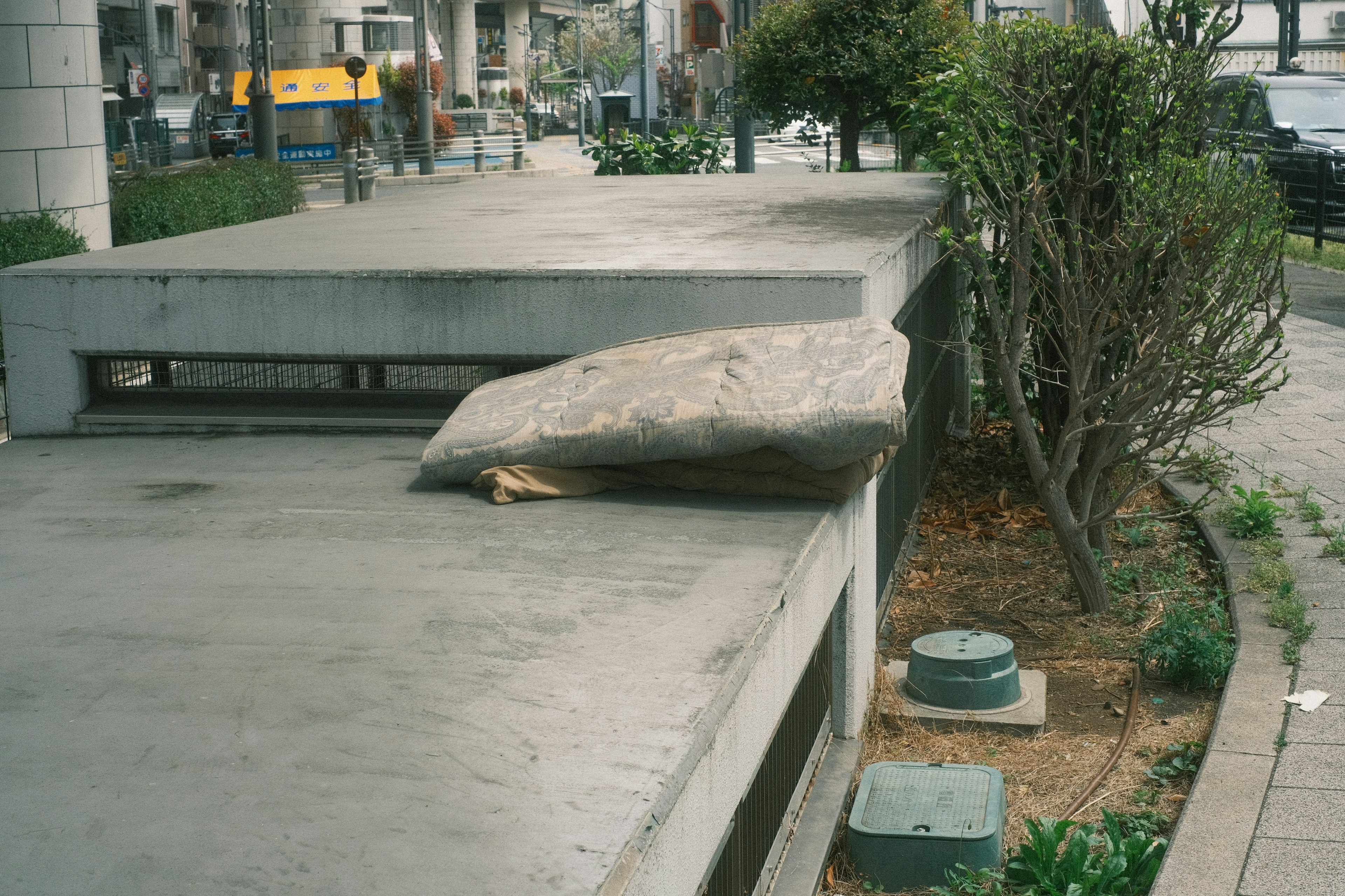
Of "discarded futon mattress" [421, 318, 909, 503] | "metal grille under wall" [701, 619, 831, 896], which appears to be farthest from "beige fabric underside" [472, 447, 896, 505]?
"metal grille under wall" [701, 619, 831, 896]

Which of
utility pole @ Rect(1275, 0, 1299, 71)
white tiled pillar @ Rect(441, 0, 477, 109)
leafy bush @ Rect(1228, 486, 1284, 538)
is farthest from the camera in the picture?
white tiled pillar @ Rect(441, 0, 477, 109)

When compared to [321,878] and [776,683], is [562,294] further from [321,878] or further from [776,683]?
[321,878]

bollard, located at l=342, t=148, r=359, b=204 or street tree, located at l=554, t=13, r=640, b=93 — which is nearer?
bollard, located at l=342, t=148, r=359, b=204

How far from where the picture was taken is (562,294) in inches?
198

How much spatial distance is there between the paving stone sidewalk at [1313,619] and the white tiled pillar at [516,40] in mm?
75175

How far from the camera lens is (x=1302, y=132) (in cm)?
1927

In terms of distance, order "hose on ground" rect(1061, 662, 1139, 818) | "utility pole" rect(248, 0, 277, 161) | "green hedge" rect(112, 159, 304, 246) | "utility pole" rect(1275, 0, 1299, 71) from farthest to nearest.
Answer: "utility pole" rect(1275, 0, 1299, 71)
"utility pole" rect(248, 0, 277, 161)
"green hedge" rect(112, 159, 304, 246)
"hose on ground" rect(1061, 662, 1139, 818)

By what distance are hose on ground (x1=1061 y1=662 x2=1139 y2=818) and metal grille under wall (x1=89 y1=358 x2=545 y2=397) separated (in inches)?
100

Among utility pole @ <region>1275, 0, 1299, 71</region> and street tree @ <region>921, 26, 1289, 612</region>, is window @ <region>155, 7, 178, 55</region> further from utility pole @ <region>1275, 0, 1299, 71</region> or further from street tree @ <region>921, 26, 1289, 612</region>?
street tree @ <region>921, 26, 1289, 612</region>

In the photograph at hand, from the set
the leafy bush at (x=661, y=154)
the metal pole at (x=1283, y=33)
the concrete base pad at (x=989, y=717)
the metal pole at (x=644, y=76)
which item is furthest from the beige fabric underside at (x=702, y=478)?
the metal pole at (x=644, y=76)

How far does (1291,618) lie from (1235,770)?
1.35m

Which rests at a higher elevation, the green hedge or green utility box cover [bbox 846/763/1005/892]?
the green hedge

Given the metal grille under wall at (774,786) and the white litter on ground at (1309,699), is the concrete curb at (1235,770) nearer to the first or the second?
the white litter on ground at (1309,699)

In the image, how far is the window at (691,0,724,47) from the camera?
91.9 m
